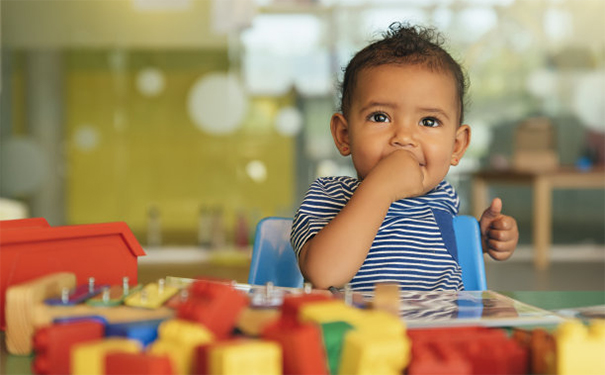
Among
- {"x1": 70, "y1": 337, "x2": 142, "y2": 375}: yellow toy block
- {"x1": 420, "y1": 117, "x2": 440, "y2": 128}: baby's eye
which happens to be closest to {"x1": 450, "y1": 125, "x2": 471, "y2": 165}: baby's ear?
{"x1": 420, "y1": 117, "x2": 440, "y2": 128}: baby's eye

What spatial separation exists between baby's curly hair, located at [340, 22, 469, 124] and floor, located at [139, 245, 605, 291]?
2.77 metres

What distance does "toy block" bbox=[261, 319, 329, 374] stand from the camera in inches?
14.2

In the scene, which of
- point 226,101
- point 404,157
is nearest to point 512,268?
point 226,101

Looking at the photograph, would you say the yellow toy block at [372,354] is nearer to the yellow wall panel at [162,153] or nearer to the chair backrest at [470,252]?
the chair backrest at [470,252]

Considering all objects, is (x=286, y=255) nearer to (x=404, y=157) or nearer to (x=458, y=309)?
(x=404, y=157)

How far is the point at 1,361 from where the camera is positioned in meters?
0.49

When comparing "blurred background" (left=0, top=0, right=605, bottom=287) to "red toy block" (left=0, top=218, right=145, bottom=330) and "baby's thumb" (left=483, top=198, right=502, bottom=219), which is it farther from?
"red toy block" (left=0, top=218, right=145, bottom=330)

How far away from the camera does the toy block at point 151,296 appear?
1.65 ft

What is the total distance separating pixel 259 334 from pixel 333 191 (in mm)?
666

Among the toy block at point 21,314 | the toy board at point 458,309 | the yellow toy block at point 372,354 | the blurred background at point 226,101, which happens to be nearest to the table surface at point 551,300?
the toy block at point 21,314

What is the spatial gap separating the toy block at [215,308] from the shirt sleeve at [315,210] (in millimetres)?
462

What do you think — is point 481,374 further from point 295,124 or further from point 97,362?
point 295,124

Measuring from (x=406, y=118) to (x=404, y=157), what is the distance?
0.32 feet

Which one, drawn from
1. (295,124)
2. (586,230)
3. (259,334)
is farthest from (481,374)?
(586,230)
